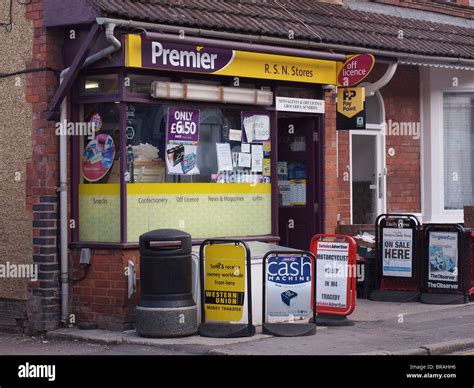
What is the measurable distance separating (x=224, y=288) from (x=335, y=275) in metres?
1.47

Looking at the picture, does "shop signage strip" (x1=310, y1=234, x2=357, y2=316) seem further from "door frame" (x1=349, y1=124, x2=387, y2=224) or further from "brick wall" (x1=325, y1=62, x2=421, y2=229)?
"door frame" (x1=349, y1=124, x2=387, y2=224)

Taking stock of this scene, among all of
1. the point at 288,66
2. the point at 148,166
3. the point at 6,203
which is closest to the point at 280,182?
the point at 288,66

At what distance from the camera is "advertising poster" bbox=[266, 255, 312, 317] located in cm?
1236

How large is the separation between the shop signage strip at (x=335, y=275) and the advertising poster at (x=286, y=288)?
66cm

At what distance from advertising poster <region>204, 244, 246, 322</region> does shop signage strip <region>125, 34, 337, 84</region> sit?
2.33 metres

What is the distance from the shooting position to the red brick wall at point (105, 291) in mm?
12891

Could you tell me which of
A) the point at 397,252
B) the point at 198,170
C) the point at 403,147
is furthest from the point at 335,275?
the point at 403,147

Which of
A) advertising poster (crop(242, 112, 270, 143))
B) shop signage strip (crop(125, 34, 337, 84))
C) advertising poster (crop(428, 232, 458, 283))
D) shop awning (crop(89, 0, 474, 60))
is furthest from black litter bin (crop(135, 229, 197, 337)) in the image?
advertising poster (crop(428, 232, 458, 283))

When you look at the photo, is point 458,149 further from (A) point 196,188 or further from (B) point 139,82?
(B) point 139,82

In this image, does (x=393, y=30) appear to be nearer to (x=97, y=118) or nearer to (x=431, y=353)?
(x=97, y=118)
